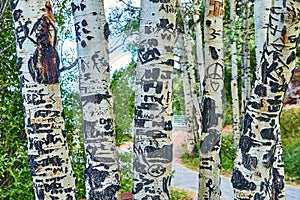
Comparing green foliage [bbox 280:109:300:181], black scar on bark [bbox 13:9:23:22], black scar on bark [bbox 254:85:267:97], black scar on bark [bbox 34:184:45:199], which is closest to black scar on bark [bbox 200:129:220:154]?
black scar on bark [bbox 254:85:267:97]

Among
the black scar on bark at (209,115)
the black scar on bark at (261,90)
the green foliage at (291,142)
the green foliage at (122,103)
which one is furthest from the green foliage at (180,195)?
the black scar on bark at (261,90)

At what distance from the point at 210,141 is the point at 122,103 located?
322 cm

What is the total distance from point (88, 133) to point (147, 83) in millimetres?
468

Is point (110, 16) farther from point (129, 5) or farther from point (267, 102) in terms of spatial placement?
point (267, 102)

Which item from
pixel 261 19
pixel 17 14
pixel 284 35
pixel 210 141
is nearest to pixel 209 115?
pixel 210 141

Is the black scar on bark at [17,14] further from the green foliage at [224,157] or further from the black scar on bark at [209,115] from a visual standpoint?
the green foliage at [224,157]

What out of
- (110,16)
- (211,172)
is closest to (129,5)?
(110,16)

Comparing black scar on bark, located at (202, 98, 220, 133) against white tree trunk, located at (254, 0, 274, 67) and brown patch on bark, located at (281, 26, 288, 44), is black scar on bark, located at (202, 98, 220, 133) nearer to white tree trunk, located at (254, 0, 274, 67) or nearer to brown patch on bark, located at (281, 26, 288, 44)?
white tree trunk, located at (254, 0, 274, 67)

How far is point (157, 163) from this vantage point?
1892 millimetres

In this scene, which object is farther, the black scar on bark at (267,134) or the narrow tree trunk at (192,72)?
the narrow tree trunk at (192,72)

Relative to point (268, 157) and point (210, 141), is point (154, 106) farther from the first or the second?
point (210, 141)

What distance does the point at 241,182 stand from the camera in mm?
1713

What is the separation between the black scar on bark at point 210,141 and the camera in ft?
8.68

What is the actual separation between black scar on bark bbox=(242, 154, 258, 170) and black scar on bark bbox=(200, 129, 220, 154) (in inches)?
37.5
